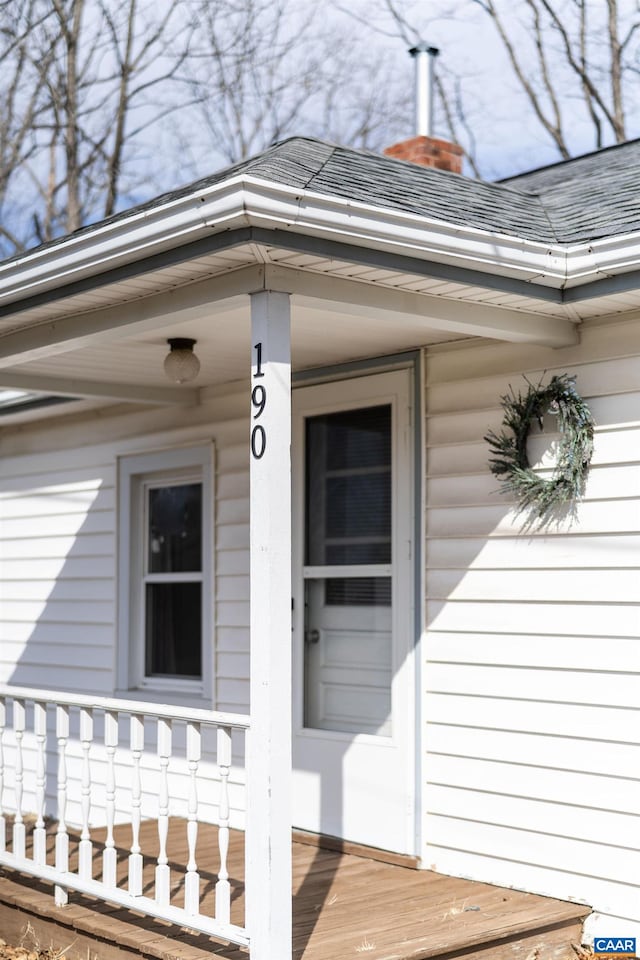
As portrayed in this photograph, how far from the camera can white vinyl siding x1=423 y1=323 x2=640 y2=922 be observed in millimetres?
4566

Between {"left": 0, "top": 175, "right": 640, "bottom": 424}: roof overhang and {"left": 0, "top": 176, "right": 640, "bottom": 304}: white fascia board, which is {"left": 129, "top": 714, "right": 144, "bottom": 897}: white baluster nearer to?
{"left": 0, "top": 175, "right": 640, "bottom": 424}: roof overhang

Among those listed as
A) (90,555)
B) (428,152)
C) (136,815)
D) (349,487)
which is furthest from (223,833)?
(428,152)

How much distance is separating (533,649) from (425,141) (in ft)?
11.5

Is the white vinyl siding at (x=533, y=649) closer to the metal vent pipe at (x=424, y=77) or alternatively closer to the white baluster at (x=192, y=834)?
the white baluster at (x=192, y=834)

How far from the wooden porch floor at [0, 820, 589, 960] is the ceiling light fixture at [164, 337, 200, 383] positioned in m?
2.23

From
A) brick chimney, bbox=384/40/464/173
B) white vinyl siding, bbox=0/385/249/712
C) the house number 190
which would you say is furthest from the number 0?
brick chimney, bbox=384/40/464/173

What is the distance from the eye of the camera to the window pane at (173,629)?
7074 millimetres

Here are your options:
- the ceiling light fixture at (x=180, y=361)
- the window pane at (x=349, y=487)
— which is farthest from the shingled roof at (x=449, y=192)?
the window pane at (x=349, y=487)

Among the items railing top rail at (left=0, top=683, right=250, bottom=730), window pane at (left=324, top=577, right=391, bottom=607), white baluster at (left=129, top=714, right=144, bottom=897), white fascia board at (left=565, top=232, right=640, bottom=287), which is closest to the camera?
railing top rail at (left=0, top=683, right=250, bottom=730)

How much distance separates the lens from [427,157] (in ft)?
22.9

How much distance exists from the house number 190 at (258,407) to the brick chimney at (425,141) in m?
3.26

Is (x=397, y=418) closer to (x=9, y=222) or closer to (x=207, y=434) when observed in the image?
(x=207, y=434)

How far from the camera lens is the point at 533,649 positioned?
4.88 meters

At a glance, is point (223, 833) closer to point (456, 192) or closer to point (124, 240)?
point (124, 240)
